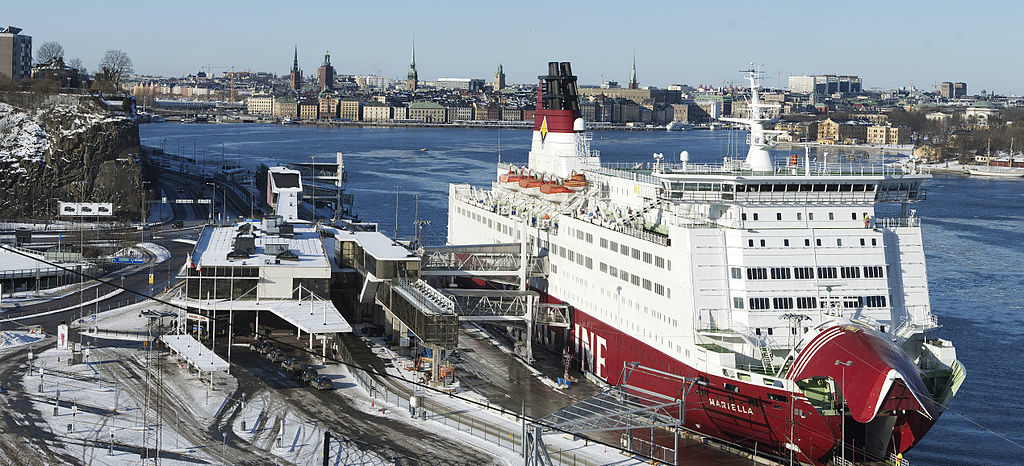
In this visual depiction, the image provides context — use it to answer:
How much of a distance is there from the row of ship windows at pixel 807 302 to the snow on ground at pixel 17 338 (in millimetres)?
23537

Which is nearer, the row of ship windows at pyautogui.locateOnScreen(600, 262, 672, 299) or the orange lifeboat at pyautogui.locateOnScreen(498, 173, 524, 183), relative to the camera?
the row of ship windows at pyautogui.locateOnScreen(600, 262, 672, 299)

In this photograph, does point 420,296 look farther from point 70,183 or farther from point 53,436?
point 70,183

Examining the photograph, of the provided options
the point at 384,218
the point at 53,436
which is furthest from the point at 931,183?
the point at 53,436

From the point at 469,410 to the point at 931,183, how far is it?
107 metres

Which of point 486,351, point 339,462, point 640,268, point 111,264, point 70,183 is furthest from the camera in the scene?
point 70,183

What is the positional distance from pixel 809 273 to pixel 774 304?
1.42 m

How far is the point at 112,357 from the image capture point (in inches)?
1490

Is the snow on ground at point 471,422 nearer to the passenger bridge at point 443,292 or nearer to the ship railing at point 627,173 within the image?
the passenger bridge at point 443,292

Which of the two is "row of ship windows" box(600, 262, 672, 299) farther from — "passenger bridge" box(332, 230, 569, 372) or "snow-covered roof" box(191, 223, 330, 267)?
"snow-covered roof" box(191, 223, 330, 267)

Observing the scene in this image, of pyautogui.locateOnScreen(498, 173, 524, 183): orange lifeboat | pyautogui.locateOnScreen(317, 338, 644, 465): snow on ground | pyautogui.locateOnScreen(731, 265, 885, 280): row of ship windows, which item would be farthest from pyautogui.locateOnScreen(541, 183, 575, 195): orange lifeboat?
pyautogui.locateOnScreen(731, 265, 885, 280): row of ship windows

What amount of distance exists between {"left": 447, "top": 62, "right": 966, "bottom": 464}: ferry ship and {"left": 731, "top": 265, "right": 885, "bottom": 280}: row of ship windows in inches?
1.5

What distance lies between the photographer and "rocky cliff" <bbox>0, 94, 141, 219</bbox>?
7919 centimetres

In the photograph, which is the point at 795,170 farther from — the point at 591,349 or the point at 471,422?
the point at 471,422

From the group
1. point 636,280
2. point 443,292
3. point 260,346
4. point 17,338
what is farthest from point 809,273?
point 17,338
